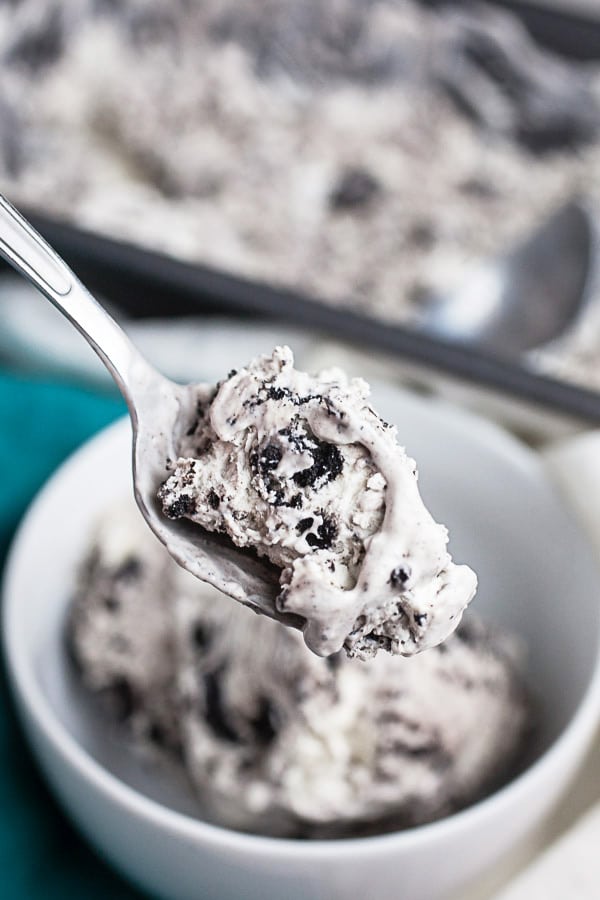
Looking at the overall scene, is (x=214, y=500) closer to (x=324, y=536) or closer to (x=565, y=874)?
(x=324, y=536)

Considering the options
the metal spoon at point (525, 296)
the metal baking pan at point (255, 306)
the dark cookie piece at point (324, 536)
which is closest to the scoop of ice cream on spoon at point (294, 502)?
the dark cookie piece at point (324, 536)

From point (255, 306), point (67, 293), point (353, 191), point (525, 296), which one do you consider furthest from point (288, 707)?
point (353, 191)

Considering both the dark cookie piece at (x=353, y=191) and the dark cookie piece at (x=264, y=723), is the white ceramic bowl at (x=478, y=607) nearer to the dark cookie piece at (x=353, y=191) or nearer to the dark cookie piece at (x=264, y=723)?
the dark cookie piece at (x=264, y=723)

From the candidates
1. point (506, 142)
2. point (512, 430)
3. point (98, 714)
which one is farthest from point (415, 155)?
point (98, 714)

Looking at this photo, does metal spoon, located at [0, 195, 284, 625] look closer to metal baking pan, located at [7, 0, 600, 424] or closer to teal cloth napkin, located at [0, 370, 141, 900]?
teal cloth napkin, located at [0, 370, 141, 900]

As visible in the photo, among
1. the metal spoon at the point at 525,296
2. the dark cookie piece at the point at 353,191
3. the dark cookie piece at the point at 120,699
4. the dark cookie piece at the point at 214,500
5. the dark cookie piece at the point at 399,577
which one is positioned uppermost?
the dark cookie piece at the point at 214,500
